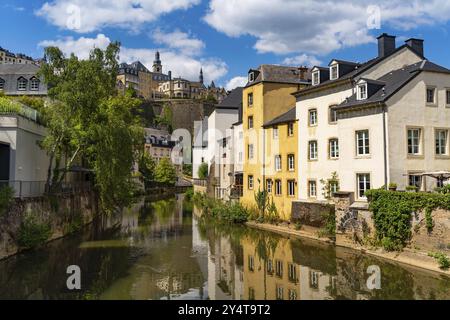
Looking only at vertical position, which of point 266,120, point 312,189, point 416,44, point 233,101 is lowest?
point 312,189

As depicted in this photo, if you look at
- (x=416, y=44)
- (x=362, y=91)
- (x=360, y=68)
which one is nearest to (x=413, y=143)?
(x=362, y=91)

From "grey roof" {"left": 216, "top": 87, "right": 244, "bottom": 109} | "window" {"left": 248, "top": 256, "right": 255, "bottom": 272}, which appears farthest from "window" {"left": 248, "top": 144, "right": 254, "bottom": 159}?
"grey roof" {"left": 216, "top": 87, "right": 244, "bottom": 109}

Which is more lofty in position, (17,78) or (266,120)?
(17,78)

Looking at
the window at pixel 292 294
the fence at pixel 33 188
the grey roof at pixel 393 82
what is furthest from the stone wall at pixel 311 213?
the fence at pixel 33 188

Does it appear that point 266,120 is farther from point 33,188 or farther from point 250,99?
point 33,188

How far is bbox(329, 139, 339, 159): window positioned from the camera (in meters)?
26.9

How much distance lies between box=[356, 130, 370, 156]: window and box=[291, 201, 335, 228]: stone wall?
12.8ft

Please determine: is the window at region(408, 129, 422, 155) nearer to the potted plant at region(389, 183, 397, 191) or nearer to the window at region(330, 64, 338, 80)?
the potted plant at region(389, 183, 397, 191)

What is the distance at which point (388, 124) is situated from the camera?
73.3ft

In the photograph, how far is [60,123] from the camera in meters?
23.3

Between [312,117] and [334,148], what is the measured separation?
320cm

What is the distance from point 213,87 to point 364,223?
15240cm

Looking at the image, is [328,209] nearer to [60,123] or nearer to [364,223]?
[364,223]
